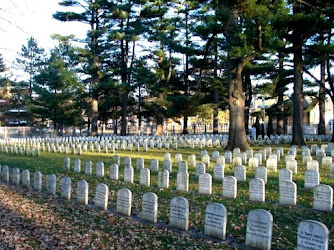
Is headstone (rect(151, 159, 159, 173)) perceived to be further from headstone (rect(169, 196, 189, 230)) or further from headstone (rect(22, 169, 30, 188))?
headstone (rect(169, 196, 189, 230))

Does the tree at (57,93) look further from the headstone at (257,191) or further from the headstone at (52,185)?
the headstone at (257,191)

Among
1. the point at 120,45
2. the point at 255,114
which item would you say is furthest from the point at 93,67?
the point at 255,114

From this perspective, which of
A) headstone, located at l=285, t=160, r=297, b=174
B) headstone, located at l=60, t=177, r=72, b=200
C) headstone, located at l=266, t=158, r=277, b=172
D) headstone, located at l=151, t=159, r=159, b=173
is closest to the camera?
headstone, located at l=60, t=177, r=72, b=200

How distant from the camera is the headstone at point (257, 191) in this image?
27.3 ft

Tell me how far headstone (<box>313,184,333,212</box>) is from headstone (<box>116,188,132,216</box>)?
13.3 ft

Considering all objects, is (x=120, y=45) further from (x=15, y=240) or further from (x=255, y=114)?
(x=15, y=240)

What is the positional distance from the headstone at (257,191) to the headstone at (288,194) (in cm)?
42

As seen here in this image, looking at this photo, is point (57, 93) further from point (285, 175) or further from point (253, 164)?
point (285, 175)

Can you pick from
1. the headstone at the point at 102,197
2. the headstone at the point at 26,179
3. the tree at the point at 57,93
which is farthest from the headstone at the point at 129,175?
the tree at the point at 57,93

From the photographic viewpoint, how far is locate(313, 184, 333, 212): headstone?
7324 millimetres

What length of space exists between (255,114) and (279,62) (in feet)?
27.0

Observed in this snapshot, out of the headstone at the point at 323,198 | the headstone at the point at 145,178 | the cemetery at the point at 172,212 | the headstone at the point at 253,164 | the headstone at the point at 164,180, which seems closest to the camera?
the cemetery at the point at 172,212

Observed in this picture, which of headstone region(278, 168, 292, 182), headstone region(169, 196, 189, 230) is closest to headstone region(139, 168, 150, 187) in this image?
headstone region(278, 168, 292, 182)

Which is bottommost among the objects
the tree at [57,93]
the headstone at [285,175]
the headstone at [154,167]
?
the headstone at [154,167]
